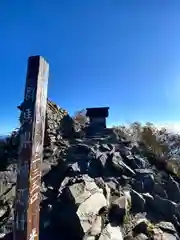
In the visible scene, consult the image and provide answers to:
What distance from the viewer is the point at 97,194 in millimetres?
6406

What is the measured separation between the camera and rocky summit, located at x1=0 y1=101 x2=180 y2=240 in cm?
571

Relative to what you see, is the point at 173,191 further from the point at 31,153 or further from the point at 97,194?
the point at 31,153

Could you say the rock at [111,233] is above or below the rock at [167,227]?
above

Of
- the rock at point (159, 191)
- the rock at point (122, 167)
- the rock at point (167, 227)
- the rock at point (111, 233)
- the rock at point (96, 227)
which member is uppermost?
the rock at point (122, 167)

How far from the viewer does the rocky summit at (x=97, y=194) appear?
18.7 ft

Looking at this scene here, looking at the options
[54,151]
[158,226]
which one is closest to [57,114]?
[54,151]

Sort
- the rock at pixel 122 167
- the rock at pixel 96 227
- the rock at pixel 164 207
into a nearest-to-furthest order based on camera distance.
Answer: the rock at pixel 96 227 < the rock at pixel 164 207 < the rock at pixel 122 167

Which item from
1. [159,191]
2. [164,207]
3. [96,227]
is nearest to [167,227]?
[164,207]

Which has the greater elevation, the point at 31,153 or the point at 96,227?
the point at 31,153

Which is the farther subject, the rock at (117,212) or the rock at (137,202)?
the rock at (137,202)

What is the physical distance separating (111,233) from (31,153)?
394cm

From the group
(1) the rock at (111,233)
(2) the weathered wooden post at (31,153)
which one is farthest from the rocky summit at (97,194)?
(2) the weathered wooden post at (31,153)

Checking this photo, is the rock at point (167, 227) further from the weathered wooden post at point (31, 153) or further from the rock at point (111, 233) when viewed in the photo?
the weathered wooden post at point (31, 153)

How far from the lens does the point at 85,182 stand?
693cm
